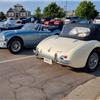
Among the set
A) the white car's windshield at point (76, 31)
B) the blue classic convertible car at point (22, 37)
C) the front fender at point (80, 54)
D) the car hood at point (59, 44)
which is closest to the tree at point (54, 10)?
the blue classic convertible car at point (22, 37)

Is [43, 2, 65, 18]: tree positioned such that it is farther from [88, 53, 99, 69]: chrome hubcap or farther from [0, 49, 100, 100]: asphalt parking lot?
[88, 53, 99, 69]: chrome hubcap

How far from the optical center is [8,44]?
11312mm

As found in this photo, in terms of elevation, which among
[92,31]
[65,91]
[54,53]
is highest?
[92,31]

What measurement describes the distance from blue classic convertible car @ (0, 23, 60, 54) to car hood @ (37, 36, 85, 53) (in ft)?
8.04

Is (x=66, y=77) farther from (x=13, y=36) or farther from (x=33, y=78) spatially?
(x=13, y=36)

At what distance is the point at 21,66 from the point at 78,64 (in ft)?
6.25

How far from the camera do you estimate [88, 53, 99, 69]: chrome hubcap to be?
857 cm

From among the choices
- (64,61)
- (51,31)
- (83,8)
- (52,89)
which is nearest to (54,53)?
(64,61)

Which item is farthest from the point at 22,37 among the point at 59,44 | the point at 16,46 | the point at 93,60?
the point at 93,60

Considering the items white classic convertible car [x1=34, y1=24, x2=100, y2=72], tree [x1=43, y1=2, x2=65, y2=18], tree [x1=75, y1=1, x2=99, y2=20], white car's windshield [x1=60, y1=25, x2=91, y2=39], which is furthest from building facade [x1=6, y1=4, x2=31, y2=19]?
white classic convertible car [x1=34, y1=24, x2=100, y2=72]

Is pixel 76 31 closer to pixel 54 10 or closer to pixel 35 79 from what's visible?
pixel 35 79

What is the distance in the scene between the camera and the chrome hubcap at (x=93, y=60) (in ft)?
28.1

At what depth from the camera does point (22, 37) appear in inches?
461

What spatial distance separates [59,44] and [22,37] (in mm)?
3232
